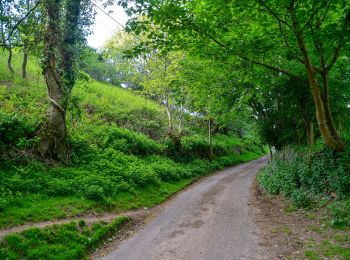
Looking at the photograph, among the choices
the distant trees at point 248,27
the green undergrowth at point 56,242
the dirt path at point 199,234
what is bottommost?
the dirt path at point 199,234

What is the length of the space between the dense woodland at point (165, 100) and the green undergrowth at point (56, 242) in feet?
0.10

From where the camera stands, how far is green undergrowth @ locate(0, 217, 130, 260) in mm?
7184

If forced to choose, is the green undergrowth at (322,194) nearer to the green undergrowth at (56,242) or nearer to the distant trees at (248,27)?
the distant trees at (248,27)

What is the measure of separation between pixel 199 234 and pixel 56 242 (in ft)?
13.1

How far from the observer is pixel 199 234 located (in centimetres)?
920


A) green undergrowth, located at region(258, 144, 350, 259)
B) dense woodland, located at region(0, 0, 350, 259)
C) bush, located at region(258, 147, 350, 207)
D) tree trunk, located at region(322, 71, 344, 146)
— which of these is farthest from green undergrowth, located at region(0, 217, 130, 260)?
tree trunk, located at region(322, 71, 344, 146)

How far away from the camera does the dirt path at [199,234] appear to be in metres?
7.69

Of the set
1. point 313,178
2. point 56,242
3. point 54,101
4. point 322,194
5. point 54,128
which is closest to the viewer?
point 56,242

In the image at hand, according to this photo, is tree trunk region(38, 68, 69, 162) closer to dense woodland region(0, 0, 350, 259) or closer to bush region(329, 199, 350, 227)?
dense woodland region(0, 0, 350, 259)

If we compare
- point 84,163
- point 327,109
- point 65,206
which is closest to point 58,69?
point 84,163

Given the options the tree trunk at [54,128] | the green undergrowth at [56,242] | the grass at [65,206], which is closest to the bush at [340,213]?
the green undergrowth at [56,242]

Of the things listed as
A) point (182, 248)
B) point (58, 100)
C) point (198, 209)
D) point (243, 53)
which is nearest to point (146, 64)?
point (58, 100)

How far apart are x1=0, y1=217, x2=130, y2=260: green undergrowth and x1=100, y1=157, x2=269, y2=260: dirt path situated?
771 millimetres

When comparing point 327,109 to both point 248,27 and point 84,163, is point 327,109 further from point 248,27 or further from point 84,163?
point 84,163
